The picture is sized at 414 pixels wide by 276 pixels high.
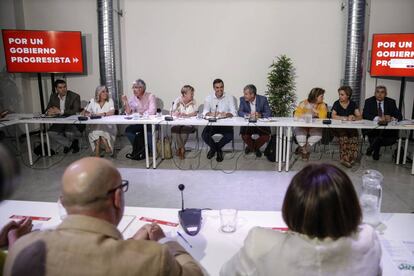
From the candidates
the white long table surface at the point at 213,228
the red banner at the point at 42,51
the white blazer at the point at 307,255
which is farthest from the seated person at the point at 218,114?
the white blazer at the point at 307,255

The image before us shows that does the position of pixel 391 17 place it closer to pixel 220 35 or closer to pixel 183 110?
pixel 220 35

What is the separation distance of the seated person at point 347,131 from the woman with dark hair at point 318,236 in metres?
3.73

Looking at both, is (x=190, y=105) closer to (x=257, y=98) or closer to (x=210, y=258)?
(x=257, y=98)

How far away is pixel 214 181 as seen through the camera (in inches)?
158

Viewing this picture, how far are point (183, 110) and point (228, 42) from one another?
1667mm

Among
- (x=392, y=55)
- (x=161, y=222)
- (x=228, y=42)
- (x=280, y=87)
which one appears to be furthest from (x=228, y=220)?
(x=392, y=55)

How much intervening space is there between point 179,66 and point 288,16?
2.04 m

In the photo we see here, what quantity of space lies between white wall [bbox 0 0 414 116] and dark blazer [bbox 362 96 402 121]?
0.99 m

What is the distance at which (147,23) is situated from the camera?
19.6 ft

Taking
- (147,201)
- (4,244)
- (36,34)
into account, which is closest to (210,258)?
(4,244)

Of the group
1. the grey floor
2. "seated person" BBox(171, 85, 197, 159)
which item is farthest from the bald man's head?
"seated person" BBox(171, 85, 197, 159)

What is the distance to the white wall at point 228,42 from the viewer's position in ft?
18.7

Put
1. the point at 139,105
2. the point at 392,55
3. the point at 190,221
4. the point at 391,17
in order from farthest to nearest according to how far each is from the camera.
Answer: the point at 391,17 → the point at 392,55 → the point at 139,105 → the point at 190,221

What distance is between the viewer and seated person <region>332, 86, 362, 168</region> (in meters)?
4.51
